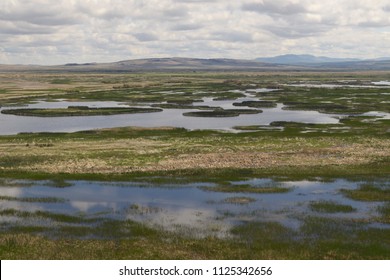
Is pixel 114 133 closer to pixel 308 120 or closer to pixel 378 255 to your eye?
pixel 308 120

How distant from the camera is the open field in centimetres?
2627

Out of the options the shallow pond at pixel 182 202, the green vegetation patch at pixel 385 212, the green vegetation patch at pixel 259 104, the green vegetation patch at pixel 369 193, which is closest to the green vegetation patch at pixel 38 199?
the shallow pond at pixel 182 202

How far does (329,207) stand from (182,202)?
11305 mm

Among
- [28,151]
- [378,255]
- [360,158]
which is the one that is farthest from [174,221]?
[28,151]

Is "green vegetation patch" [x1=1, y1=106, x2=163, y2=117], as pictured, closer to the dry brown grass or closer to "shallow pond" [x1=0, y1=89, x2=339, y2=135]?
"shallow pond" [x1=0, y1=89, x2=339, y2=135]

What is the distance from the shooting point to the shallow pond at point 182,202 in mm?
32188

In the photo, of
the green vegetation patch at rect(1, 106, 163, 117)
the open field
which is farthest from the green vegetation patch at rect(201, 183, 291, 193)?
the green vegetation patch at rect(1, 106, 163, 117)

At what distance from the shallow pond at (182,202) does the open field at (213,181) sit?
25cm

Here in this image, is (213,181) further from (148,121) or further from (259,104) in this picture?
(259,104)

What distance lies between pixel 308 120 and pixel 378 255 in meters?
68.9

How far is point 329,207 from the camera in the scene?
3488 cm

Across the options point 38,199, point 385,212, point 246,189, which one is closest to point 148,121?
point 246,189

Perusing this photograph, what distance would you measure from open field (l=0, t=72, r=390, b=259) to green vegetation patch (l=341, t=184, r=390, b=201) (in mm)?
86

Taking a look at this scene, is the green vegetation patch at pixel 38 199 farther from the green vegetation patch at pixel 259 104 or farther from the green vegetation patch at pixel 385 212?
the green vegetation patch at pixel 259 104
